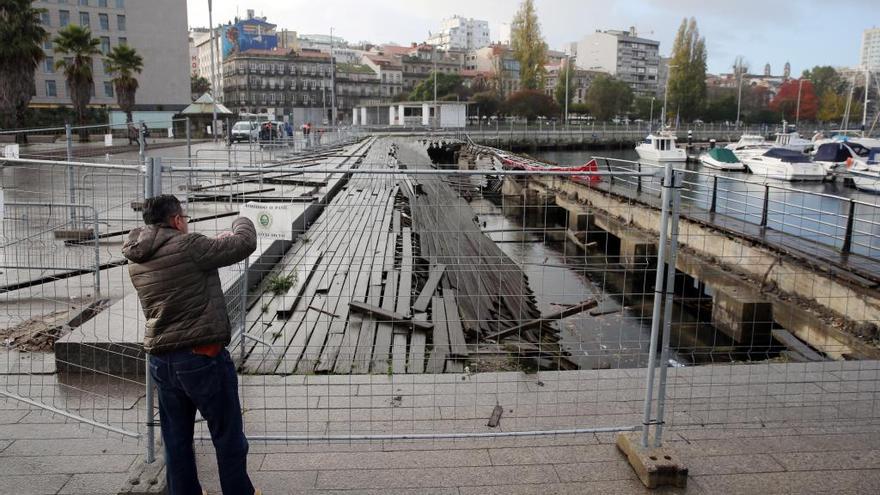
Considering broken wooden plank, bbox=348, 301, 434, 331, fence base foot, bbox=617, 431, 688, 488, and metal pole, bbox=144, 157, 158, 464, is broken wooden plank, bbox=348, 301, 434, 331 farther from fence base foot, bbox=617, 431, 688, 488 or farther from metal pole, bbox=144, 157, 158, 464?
fence base foot, bbox=617, 431, 688, 488

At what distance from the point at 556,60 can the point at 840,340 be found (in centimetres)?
17088

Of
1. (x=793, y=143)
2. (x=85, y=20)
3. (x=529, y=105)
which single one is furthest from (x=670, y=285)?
(x=529, y=105)

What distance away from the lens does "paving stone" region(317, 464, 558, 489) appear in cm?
403

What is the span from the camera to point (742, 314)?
11055 mm

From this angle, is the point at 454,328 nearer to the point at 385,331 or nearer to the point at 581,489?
the point at 385,331

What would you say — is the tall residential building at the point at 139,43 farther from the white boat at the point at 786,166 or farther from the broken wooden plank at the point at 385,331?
the broken wooden plank at the point at 385,331

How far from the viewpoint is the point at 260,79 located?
113688mm

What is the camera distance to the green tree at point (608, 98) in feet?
331

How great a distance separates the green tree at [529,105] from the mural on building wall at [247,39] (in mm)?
56646

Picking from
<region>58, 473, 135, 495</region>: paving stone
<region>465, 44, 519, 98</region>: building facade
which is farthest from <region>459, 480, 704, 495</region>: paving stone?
<region>465, 44, 519, 98</region>: building facade

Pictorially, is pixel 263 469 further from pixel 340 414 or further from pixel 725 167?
pixel 725 167

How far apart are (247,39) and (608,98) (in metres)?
69.2

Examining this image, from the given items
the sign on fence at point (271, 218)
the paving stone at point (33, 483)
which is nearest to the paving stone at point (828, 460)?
the sign on fence at point (271, 218)

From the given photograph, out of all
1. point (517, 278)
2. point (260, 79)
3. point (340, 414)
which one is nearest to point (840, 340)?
point (517, 278)
